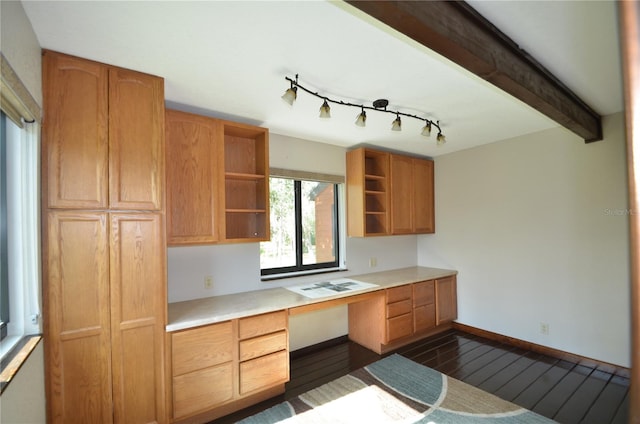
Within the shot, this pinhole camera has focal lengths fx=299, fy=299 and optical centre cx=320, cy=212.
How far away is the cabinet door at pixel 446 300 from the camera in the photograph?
3.76 metres

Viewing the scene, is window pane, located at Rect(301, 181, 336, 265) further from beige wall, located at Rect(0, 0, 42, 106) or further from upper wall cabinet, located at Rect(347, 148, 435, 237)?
beige wall, located at Rect(0, 0, 42, 106)

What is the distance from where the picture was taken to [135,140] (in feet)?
6.26

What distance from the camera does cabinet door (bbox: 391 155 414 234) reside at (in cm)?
380

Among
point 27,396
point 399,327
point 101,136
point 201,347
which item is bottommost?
point 399,327

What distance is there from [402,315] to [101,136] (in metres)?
3.21

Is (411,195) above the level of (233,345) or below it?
above

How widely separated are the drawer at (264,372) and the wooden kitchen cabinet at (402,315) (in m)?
1.24

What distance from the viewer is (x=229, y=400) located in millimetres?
2230

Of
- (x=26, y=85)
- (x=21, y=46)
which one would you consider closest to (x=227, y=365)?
(x=26, y=85)

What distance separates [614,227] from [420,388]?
2325 millimetres

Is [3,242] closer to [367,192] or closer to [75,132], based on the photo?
[75,132]

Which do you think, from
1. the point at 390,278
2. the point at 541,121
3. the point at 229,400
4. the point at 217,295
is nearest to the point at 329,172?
the point at 390,278

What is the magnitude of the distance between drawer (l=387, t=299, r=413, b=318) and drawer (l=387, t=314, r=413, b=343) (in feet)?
0.15

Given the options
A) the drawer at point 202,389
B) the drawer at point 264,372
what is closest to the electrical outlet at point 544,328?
the drawer at point 264,372
